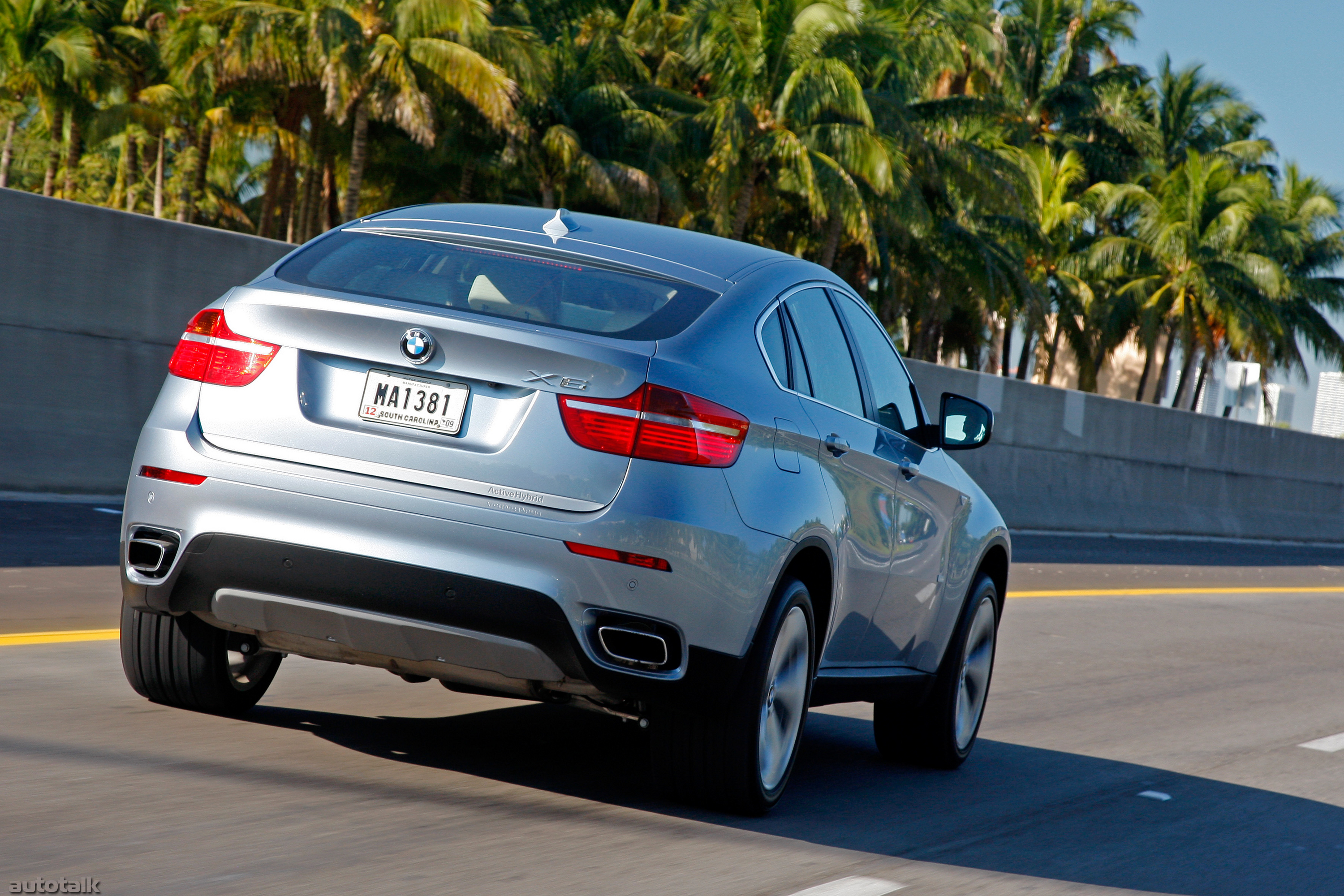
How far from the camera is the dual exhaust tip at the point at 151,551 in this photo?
15.6ft

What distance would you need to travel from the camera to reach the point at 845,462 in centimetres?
551

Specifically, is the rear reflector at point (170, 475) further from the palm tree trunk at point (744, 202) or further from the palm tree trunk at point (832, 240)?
the palm tree trunk at point (832, 240)

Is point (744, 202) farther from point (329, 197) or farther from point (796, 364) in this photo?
point (796, 364)

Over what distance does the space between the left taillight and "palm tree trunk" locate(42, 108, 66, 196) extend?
166ft

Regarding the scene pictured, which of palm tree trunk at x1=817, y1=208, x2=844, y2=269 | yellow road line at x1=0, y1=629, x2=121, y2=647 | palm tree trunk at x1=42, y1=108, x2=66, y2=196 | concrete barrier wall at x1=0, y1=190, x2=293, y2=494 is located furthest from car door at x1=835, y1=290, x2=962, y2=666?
palm tree trunk at x1=42, y1=108, x2=66, y2=196

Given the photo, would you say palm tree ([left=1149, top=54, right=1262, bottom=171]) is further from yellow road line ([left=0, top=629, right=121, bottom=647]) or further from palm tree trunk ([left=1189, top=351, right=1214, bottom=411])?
yellow road line ([left=0, top=629, right=121, bottom=647])

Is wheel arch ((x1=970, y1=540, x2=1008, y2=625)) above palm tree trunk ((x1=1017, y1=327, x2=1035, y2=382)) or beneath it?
beneath

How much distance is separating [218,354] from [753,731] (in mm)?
1899

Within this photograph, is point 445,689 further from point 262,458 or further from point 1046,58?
point 1046,58

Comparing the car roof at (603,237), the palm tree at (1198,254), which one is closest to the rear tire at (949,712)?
the car roof at (603,237)

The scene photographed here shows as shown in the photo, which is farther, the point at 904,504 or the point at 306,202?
the point at 306,202
